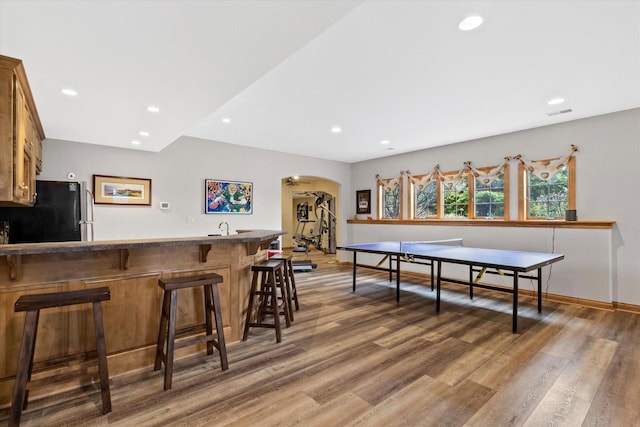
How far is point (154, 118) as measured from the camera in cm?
342

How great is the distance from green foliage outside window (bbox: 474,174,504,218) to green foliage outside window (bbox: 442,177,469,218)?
186mm

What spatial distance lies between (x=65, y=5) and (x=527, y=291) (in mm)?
5992

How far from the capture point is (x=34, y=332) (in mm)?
1833

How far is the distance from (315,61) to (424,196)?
4.47 meters

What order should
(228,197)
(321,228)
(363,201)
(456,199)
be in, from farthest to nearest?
1. (321,228)
2. (363,201)
3. (456,199)
4. (228,197)

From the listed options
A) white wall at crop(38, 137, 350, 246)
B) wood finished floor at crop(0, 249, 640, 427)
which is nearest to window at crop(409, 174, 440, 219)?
white wall at crop(38, 137, 350, 246)

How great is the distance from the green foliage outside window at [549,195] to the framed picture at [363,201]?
3335 millimetres

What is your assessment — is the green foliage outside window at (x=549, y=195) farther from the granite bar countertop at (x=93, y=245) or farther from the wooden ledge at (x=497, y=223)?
the granite bar countertop at (x=93, y=245)

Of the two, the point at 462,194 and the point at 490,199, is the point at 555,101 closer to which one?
the point at 490,199

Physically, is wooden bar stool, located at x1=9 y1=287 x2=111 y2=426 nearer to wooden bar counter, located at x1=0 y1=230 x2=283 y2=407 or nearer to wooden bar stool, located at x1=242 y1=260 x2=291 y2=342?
wooden bar counter, located at x1=0 y1=230 x2=283 y2=407

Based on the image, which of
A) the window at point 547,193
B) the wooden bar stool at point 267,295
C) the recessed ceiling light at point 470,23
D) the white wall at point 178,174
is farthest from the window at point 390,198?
the recessed ceiling light at point 470,23

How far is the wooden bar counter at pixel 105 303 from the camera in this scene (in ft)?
6.73

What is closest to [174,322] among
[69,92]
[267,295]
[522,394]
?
[267,295]

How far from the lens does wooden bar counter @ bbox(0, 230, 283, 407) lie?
6.73 ft
